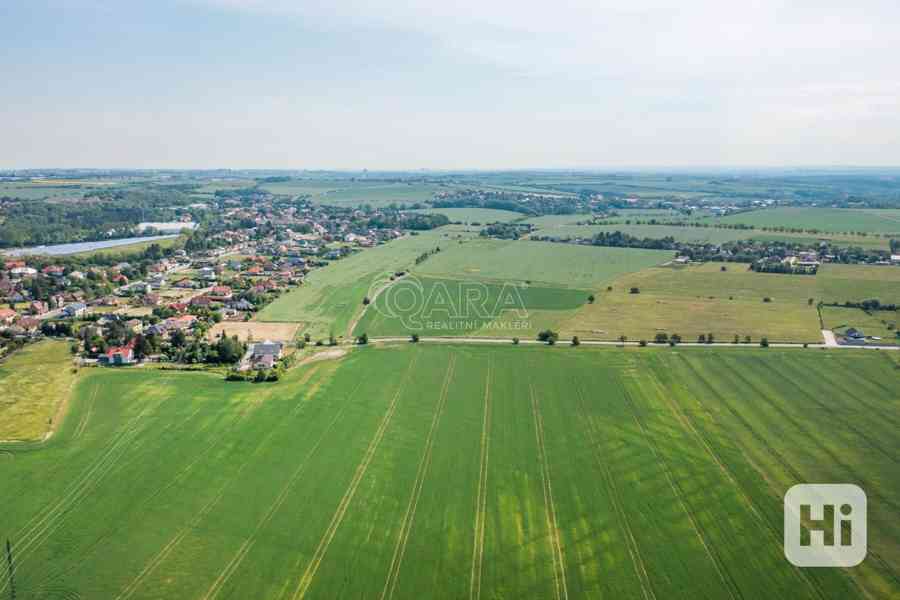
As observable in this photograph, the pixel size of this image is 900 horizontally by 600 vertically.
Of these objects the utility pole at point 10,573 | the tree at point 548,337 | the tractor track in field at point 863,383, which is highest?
the tree at point 548,337

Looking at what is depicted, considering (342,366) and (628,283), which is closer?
(342,366)

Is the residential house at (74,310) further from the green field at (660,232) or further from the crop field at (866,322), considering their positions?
the green field at (660,232)

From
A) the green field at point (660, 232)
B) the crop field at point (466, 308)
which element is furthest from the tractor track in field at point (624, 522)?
the green field at point (660, 232)

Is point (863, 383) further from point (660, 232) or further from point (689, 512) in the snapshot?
point (660, 232)

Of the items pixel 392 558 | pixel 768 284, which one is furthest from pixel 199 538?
pixel 768 284

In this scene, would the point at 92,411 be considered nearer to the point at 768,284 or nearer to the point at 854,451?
the point at 854,451
